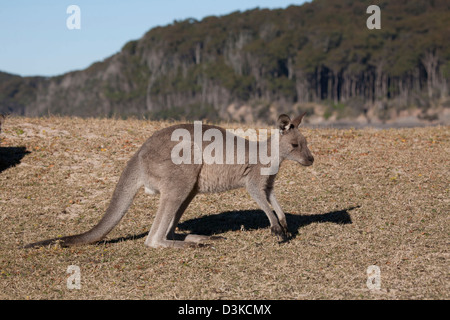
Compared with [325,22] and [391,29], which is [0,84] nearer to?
[325,22]

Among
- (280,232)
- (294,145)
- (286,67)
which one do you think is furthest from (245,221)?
(286,67)

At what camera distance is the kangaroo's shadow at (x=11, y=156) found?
31.1 ft

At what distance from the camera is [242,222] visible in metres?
7.30

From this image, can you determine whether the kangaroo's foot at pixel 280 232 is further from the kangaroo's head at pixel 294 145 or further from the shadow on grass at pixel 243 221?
the kangaroo's head at pixel 294 145

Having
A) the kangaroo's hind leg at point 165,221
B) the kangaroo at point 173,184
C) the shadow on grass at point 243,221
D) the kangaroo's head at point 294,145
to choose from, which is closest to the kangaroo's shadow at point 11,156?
the shadow on grass at point 243,221

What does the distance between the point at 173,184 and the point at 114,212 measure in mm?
767

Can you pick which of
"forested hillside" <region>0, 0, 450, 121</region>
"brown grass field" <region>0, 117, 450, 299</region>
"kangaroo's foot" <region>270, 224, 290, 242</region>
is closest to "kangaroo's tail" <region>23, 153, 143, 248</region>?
"brown grass field" <region>0, 117, 450, 299</region>

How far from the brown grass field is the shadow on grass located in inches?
1.1

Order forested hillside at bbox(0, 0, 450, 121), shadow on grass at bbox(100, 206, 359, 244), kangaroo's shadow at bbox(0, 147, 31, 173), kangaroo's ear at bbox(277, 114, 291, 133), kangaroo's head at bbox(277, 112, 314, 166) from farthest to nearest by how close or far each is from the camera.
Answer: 1. forested hillside at bbox(0, 0, 450, 121)
2. kangaroo's shadow at bbox(0, 147, 31, 173)
3. shadow on grass at bbox(100, 206, 359, 244)
4. kangaroo's head at bbox(277, 112, 314, 166)
5. kangaroo's ear at bbox(277, 114, 291, 133)

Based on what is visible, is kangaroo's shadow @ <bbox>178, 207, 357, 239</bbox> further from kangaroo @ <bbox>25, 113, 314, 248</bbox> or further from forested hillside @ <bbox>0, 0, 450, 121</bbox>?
forested hillside @ <bbox>0, 0, 450, 121</bbox>

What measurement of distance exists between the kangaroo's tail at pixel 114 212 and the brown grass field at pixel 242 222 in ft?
0.47

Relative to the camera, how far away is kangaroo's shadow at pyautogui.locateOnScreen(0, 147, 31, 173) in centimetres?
949

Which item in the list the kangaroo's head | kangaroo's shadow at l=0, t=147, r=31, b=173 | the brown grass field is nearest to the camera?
the brown grass field
